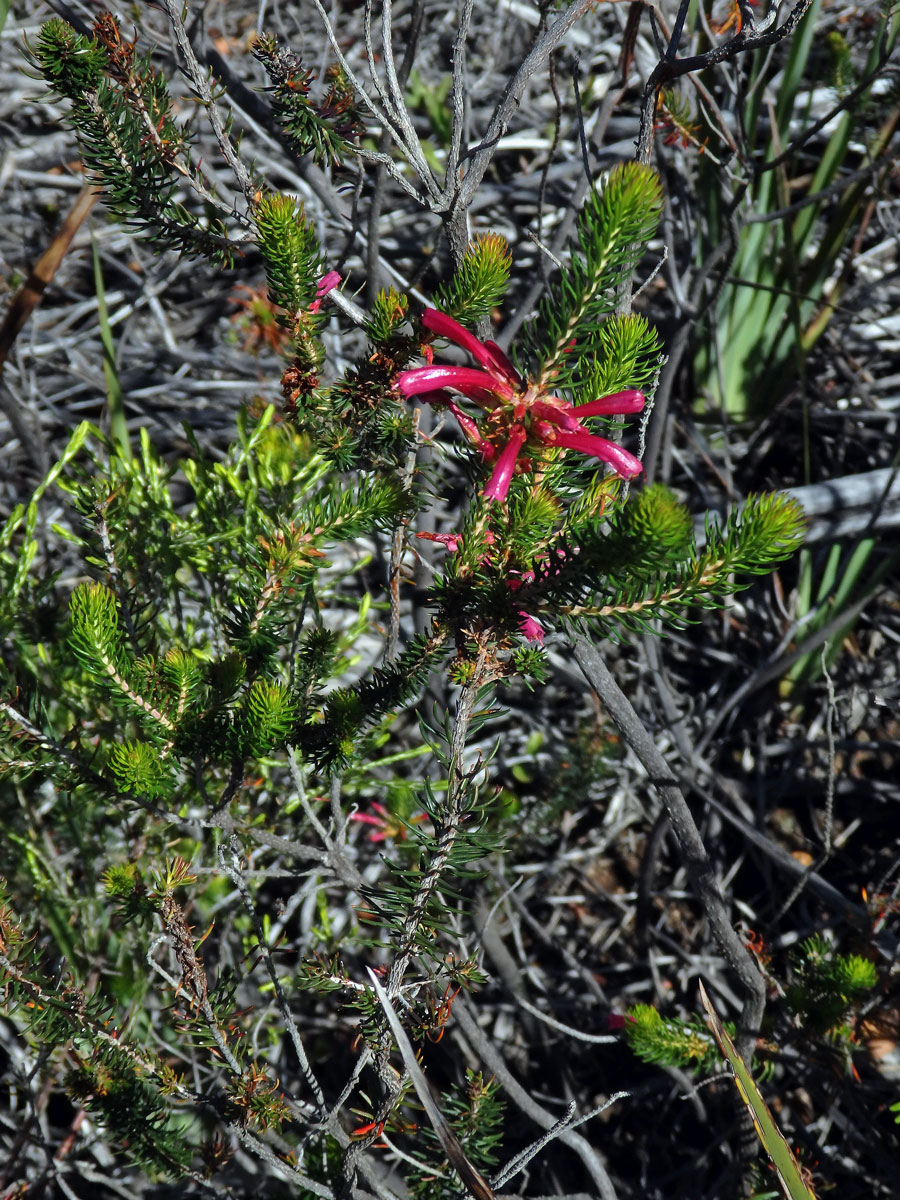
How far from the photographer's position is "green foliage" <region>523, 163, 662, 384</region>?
66 centimetres

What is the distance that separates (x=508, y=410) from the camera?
0.75 metres

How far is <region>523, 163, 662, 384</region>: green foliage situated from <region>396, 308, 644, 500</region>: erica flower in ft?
0.11

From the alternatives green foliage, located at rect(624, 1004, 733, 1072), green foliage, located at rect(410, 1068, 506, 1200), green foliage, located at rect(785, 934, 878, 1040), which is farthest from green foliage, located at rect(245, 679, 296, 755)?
green foliage, located at rect(785, 934, 878, 1040)

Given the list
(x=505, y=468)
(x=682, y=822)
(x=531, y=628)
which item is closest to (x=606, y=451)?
(x=505, y=468)

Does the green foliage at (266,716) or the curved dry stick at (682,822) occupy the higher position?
the green foliage at (266,716)

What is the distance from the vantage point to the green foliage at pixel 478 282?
746 millimetres

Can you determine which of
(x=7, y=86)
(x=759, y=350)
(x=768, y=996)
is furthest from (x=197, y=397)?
(x=768, y=996)

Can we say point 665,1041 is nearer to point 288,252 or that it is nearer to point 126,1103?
point 126,1103

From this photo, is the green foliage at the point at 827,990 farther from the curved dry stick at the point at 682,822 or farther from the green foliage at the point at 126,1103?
→ the green foliage at the point at 126,1103

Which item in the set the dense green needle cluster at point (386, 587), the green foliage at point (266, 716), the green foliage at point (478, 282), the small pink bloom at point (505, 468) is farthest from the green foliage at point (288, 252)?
the green foliage at point (266, 716)

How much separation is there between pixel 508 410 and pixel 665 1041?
33.9 inches

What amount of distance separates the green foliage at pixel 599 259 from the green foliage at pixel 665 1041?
0.83 m

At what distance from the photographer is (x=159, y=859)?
1.43 meters

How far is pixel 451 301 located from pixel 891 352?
5.21ft
